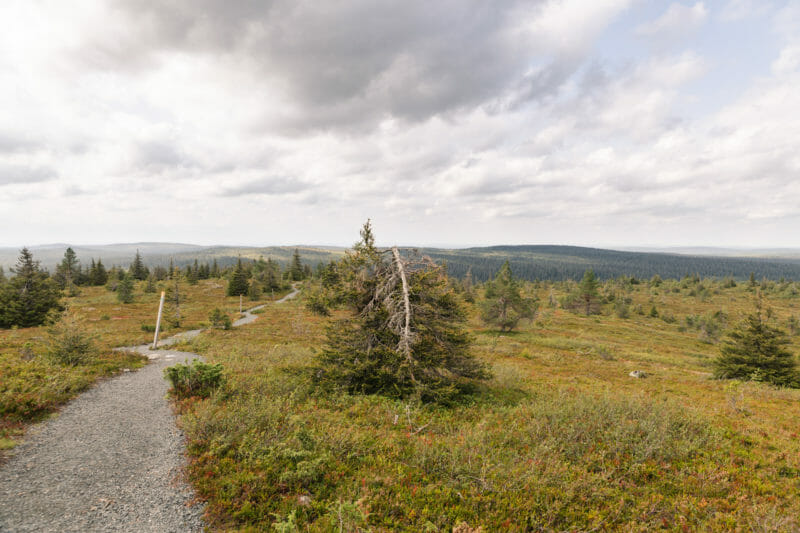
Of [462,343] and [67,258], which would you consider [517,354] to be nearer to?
[462,343]

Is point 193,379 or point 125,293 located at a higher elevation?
point 193,379

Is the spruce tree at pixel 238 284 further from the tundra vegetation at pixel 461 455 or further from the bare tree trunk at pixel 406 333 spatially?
the bare tree trunk at pixel 406 333

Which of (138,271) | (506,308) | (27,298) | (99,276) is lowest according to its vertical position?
(506,308)

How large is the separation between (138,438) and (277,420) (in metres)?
3.31

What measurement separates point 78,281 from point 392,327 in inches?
3906

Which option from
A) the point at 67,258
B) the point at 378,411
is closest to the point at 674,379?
the point at 378,411

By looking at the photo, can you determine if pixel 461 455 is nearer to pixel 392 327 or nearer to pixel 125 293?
pixel 392 327

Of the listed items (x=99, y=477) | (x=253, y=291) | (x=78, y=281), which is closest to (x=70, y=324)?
(x=99, y=477)

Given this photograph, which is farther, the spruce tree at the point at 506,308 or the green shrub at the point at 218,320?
the spruce tree at the point at 506,308

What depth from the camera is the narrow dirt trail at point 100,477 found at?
16.1 feet

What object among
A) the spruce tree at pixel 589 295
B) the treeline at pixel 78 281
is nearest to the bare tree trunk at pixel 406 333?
the treeline at pixel 78 281

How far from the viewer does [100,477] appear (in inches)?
235

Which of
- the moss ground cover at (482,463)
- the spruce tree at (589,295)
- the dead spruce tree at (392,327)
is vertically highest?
the dead spruce tree at (392,327)

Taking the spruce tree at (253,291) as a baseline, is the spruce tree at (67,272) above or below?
above
